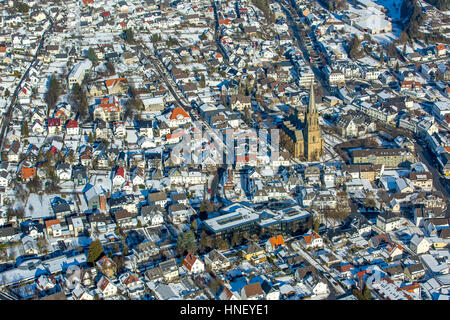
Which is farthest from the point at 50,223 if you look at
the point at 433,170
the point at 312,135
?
the point at 433,170

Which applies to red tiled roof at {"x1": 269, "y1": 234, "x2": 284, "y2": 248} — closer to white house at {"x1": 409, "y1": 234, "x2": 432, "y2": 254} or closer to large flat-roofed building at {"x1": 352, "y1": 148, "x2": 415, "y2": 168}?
white house at {"x1": 409, "y1": 234, "x2": 432, "y2": 254}

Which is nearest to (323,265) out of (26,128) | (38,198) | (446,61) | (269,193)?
(269,193)

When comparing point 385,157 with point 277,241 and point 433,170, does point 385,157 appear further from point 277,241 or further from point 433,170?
point 277,241

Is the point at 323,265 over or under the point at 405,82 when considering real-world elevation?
under

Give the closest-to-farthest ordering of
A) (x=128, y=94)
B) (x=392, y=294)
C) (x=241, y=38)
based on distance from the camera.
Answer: (x=392, y=294)
(x=128, y=94)
(x=241, y=38)

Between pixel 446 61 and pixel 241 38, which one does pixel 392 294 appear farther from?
pixel 241 38

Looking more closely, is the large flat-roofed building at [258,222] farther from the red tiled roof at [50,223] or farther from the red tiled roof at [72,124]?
the red tiled roof at [72,124]
